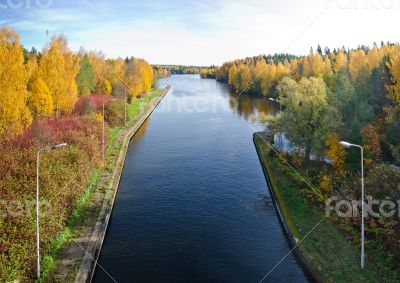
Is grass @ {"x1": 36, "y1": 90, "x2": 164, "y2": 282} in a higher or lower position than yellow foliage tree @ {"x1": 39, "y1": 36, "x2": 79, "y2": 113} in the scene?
lower

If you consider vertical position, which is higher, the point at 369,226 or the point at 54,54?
the point at 54,54

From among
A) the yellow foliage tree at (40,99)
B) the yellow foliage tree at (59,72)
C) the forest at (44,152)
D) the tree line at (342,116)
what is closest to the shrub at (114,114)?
the forest at (44,152)

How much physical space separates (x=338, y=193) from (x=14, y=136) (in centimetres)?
3205

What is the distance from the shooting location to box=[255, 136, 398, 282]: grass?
25.2 meters

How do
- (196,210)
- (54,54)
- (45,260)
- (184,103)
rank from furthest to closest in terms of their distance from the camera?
(184,103) < (54,54) < (196,210) < (45,260)

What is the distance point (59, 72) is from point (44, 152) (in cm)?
2321

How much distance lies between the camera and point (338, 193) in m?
35.6

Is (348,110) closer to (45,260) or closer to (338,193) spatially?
(338,193)

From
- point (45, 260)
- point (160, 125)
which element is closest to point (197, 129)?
point (160, 125)

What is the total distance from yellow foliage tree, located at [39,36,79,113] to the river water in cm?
1232

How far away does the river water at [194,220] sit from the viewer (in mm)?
27969

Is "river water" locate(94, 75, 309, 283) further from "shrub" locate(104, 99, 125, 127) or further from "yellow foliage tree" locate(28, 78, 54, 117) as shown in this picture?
"yellow foliage tree" locate(28, 78, 54, 117)

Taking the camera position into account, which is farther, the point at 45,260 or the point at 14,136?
the point at 14,136

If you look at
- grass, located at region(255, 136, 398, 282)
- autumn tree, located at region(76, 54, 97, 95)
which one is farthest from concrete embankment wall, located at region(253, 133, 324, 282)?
autumn tree, located at region(76, 54, 97, 95)
